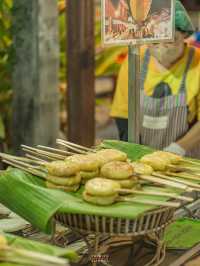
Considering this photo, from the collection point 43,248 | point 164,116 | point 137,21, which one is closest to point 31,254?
point 43,248

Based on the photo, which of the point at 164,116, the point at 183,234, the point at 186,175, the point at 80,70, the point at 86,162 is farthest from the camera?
the point at 80,70

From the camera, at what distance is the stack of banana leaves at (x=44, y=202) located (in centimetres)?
185

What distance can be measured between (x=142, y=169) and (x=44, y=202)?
41 cm

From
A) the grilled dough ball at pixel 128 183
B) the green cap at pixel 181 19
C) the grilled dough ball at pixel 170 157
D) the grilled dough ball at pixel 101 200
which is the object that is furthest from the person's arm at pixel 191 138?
the grilled dough ball at pixel 101 200

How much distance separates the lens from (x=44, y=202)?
1.93 metres

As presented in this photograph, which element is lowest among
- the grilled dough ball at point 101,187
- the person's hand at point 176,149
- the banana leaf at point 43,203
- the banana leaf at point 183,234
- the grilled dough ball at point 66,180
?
the banana leaf at point 183,234

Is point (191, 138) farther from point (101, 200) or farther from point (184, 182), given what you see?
point (101, 200)

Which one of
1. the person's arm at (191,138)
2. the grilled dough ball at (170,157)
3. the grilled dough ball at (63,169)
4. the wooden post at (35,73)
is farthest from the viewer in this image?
the wooden post at (35,73)

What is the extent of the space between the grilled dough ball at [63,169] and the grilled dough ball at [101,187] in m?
0.11

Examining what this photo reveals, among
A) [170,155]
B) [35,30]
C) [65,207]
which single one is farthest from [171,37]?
[35,30]

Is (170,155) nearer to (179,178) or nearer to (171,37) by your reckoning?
(179,178)

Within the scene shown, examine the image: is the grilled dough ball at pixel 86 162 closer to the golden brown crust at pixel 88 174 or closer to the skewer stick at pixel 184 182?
the golden brown crust at pixel 88 174

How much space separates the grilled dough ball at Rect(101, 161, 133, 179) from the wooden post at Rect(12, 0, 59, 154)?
9.88 feet

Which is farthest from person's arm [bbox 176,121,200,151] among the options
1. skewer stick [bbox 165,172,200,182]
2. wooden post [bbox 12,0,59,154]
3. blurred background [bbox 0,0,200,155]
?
wooden post [bbox 12,0,59,154]
